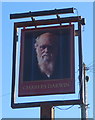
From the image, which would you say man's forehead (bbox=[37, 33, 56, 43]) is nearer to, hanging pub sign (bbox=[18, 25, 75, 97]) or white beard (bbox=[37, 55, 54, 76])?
hanging pub sign (bbox=[18, 25, 75, 97])

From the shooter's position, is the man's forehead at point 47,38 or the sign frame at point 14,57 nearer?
the sign frame at point 14,57

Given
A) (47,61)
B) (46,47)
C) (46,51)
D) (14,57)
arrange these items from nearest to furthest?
1. (47,61)
2. (46,51)
3. (46,47)
4. (14,57)

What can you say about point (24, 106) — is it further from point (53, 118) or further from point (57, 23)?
point (57, 23)

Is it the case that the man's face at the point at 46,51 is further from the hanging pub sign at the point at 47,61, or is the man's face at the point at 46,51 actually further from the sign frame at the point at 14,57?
the sign frame at the point at 14,57

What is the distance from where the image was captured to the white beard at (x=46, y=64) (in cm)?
2355

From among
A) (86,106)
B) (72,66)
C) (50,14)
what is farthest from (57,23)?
(86,106)

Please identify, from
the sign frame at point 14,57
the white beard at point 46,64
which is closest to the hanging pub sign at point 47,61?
the white beard at point 46,64

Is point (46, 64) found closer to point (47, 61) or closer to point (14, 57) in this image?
point (47, 61)

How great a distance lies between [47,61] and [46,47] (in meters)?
0.70

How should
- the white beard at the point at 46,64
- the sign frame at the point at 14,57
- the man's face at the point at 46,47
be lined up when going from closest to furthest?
the sign frame at the point at 14,57
the white beard at the point at 46,64
the man's face at the point at 46,47

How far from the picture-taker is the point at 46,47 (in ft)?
78.9

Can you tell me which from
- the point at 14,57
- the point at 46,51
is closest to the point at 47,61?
the point at 46,51

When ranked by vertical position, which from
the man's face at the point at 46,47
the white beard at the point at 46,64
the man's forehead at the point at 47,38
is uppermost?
the man's forehead at the point at 47,38

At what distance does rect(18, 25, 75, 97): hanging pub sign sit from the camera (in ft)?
75.4
